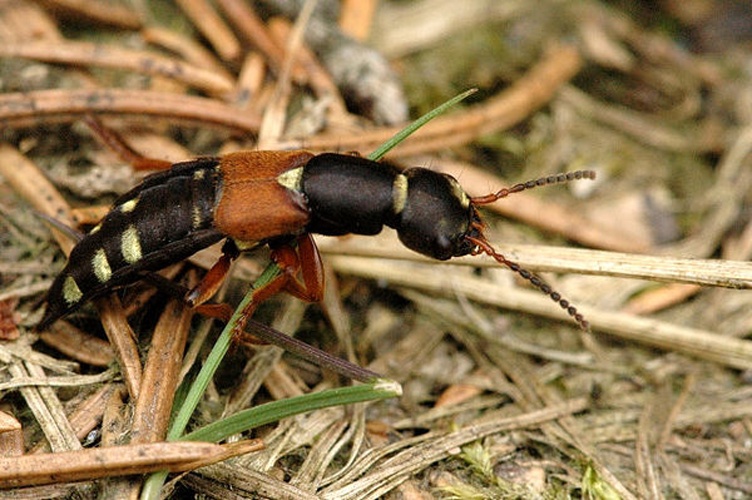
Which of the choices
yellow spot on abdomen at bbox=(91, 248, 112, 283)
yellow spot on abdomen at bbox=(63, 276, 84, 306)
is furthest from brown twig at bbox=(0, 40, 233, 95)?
yellow spot on abdomen at bbox=(63, 276, 84, 306)

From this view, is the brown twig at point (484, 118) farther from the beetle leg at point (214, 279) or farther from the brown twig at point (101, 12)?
the brown twig at point (101, 12)

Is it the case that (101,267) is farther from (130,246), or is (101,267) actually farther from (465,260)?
(465,260)

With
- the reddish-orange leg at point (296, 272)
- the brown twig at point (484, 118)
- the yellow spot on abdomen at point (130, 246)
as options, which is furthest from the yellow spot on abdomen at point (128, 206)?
the brown twig at point (484, 118)

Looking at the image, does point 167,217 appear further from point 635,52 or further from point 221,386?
point 635,52

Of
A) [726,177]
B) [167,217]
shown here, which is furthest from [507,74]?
[167,217]

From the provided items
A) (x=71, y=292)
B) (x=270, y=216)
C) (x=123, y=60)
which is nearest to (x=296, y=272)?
(x=270, y=216)

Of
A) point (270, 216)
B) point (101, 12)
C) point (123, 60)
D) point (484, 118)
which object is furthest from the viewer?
point (484, 118)
